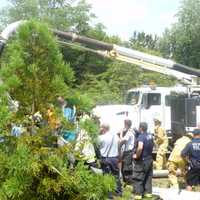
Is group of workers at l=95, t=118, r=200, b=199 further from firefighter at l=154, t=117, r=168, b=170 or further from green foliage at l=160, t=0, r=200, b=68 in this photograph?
green foliage at l=160, t=0, r=200, b=68

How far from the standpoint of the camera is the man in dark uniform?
38.1ft

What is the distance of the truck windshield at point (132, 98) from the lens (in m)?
19.5

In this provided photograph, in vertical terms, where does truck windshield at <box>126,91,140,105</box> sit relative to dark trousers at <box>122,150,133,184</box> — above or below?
above

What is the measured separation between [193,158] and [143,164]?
1086mm

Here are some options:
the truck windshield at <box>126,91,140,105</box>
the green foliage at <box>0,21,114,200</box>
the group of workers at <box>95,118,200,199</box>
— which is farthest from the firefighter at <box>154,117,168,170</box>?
the green foliage at <box>0,21,114,200</box>

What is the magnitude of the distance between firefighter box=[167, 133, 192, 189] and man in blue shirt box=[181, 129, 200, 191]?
251 millimetres

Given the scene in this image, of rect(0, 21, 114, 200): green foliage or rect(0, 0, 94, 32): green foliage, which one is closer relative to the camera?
rect(0, 21, 114, 200): green foliage

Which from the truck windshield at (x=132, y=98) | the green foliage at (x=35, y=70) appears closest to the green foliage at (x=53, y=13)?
the truck windshield at (x=132, y=98)

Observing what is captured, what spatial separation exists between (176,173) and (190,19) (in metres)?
41.2

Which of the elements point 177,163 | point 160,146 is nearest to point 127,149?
point 177,163

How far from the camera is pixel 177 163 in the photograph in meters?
12.9

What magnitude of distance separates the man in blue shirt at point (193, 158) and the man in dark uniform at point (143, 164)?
0.81m

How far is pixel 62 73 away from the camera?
3.97 meters

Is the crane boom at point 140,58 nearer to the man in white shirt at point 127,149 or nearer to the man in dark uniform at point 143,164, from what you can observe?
the man in white shirt at point 127,149
